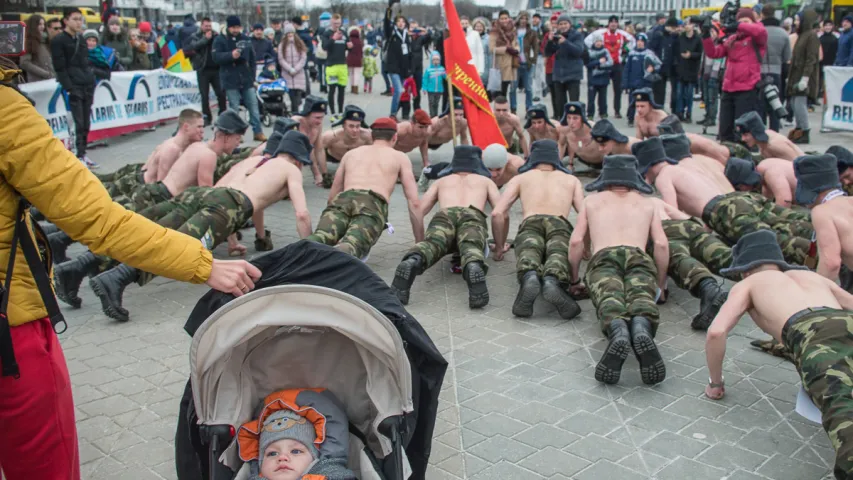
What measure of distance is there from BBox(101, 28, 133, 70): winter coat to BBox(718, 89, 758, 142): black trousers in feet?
37.0

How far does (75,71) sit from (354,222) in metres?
7.07

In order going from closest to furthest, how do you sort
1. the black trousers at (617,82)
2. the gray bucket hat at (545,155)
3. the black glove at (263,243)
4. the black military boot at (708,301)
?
the black military boot at (708,301)
the gray bucket hat at (545,155)
the black glove at (263,243)
the black trousers at (617,82)

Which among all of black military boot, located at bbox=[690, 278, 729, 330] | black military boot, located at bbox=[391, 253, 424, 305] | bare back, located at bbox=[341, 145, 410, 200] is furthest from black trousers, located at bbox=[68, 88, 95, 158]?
black military boot, located at bbox=[690, 278, 729, 330]

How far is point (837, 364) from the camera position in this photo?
3869mm

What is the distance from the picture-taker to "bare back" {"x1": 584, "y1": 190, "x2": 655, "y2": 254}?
612cm

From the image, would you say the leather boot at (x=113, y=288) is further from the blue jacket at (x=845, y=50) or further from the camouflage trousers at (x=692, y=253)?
the blue jacket at (x=845, y=50)

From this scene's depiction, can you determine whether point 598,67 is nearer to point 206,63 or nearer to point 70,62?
point 206,63

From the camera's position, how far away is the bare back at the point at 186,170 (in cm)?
813

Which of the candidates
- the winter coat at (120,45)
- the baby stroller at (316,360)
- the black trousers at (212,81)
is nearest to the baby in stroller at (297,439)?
the baby stroller at (316,360)

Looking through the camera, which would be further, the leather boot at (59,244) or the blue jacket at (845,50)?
the blue jacket at (845,50)

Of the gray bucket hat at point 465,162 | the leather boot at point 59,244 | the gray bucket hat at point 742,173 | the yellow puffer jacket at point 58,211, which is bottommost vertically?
the leather boot at point 59,244

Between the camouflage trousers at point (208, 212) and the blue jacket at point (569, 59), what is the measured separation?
8960mm

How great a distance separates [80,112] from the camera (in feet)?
40.8

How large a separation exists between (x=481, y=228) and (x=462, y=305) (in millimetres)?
865
